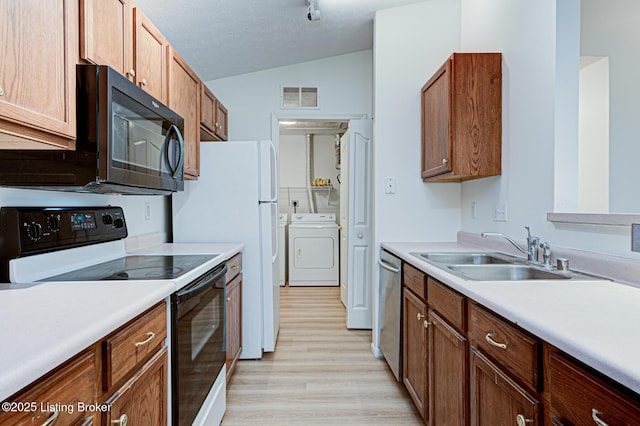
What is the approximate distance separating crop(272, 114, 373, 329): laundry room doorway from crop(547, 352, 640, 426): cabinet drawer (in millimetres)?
2415

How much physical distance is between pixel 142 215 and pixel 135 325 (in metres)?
1.47

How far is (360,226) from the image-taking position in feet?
10.5

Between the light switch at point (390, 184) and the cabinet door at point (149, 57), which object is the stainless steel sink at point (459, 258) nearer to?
the light switch at point (390, 184)

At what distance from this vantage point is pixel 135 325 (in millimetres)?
999

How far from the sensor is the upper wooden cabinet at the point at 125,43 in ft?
4.18

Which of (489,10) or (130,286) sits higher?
(489,10)

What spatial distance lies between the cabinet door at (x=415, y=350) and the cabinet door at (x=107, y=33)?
1703mm

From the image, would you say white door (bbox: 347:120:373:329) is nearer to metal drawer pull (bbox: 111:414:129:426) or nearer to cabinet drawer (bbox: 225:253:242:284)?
cabinet drawer (bbox: 225:253:242:284)

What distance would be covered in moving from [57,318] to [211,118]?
2363 millimetres

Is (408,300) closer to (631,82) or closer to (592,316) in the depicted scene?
(592,316)

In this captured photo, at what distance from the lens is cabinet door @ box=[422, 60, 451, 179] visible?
213cm

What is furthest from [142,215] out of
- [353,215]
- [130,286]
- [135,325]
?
[353,215]

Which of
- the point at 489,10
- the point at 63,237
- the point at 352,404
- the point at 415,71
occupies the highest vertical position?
the point at 489,10

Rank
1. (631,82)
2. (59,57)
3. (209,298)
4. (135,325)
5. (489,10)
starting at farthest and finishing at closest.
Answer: (489,10) < (209,298) < (631,82) < (59,57) < (135,325)
